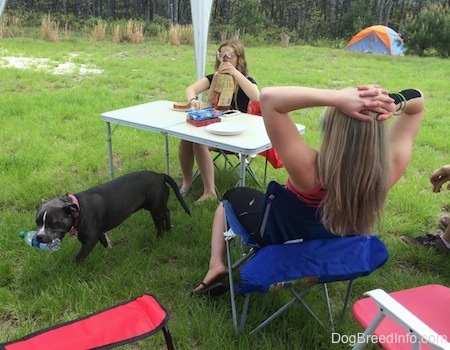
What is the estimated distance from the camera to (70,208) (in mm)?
2189

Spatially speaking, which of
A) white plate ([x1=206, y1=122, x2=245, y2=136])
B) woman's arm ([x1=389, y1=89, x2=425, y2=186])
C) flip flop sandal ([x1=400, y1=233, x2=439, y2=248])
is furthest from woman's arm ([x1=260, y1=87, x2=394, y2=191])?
flip flop sandal ([x1=400, y1=233, x2=439, y2=248])

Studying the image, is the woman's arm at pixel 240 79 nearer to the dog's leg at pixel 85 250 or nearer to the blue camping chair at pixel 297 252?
the dog's leg at pixel 85 250

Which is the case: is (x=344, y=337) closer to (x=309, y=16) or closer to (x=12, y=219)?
(x=12, y=219)

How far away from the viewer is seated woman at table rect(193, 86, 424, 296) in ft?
4.59

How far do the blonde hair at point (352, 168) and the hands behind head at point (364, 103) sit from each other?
25 mm

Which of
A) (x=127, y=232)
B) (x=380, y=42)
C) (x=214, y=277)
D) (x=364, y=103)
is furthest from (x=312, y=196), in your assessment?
(x=380, y=42)

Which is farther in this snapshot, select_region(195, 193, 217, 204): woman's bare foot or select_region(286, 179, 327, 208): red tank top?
select_region(195, 193, 217, 204): woman's bare foot

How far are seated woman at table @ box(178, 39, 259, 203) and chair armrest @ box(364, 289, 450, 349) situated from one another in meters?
2.25

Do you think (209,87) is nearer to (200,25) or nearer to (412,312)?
(200,25)

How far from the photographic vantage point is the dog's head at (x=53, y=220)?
2148 mm

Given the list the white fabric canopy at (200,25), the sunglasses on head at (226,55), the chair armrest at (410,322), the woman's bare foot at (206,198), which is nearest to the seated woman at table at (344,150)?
the chair armrest at (410,322)

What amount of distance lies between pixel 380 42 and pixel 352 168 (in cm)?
1621

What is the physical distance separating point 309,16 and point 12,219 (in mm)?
27196

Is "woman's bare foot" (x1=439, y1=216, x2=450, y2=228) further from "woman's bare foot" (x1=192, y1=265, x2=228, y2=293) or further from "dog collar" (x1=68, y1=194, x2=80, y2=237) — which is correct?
"dog collar" (x1=68, y1=194, x2=80, y2=237)
